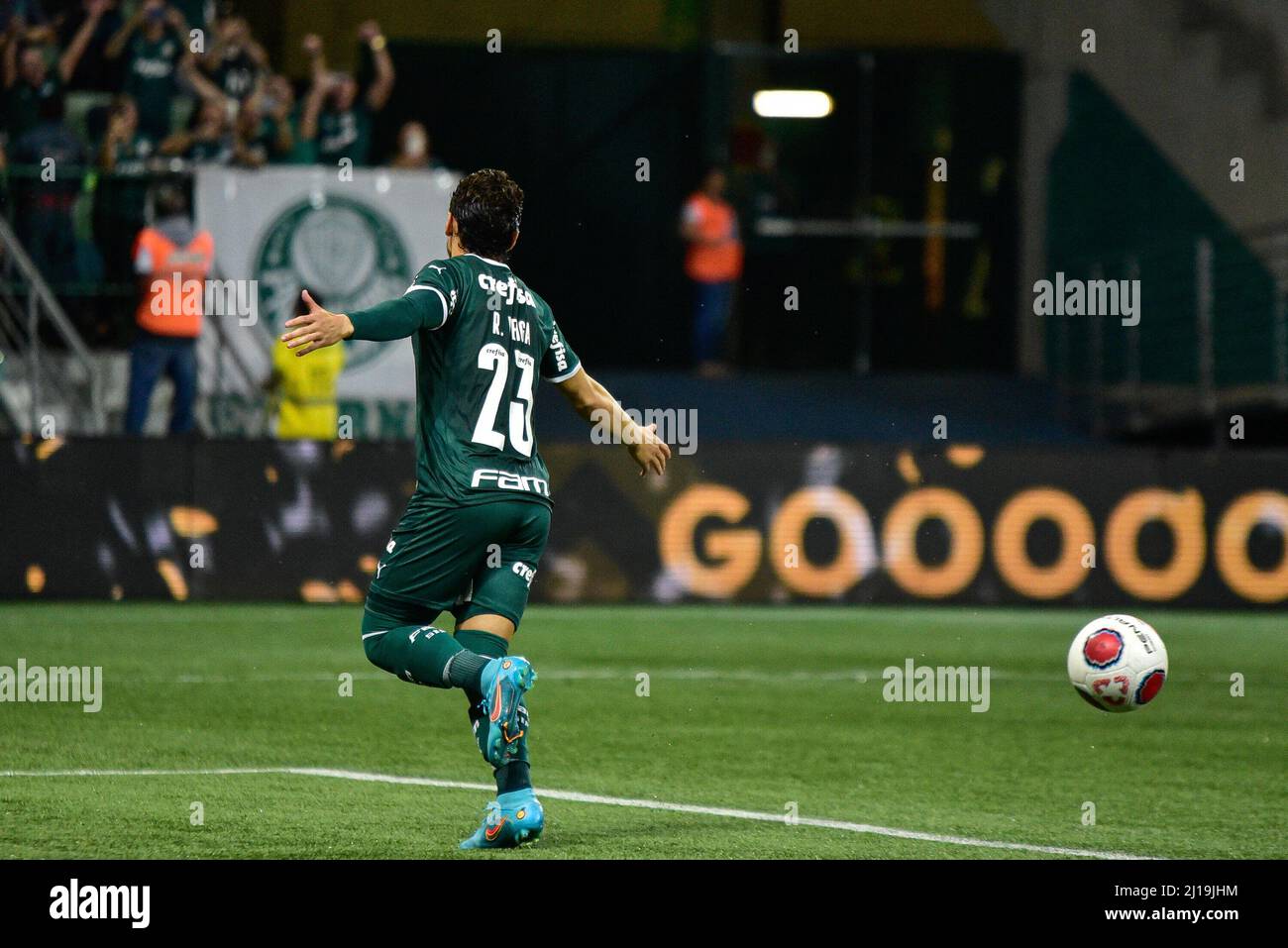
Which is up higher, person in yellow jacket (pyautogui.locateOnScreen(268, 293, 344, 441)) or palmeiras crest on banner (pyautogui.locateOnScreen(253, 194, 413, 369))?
palmeiras crest on banner (pyautogui.locateOnScreen(253, 194, 413, 369))

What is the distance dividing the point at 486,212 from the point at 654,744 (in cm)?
329

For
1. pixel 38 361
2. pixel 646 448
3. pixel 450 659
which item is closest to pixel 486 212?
pixel 646 448

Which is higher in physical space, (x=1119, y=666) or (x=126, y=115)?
(x=126, y=115)

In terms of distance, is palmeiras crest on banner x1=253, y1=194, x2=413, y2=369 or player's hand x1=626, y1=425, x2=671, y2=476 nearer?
player's hand x1=626, y1=425, x2=671, y2=476

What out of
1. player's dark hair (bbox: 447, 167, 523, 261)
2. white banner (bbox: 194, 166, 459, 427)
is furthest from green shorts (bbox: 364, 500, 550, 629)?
white banner (bbox: 194, 166, 459, 427)

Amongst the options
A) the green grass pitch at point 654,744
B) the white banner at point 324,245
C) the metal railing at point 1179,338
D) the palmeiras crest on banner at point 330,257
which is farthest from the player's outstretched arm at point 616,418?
the metal railing at point 1179,338

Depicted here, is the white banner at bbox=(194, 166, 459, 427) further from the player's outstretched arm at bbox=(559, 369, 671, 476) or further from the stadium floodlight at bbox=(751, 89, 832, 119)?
the player's outstretched arm at bbox=(559, 369, 671, 476)

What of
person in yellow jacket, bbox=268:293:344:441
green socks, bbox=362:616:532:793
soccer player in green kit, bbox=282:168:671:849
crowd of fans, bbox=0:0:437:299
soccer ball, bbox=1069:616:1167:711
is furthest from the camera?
crowd of fans, bbox=0:0:437:299

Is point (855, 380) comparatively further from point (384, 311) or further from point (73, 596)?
point (384, 311)

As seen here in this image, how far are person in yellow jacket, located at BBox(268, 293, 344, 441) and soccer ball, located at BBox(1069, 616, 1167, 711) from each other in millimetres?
9304

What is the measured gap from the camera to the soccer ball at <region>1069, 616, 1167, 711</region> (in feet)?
28.0
